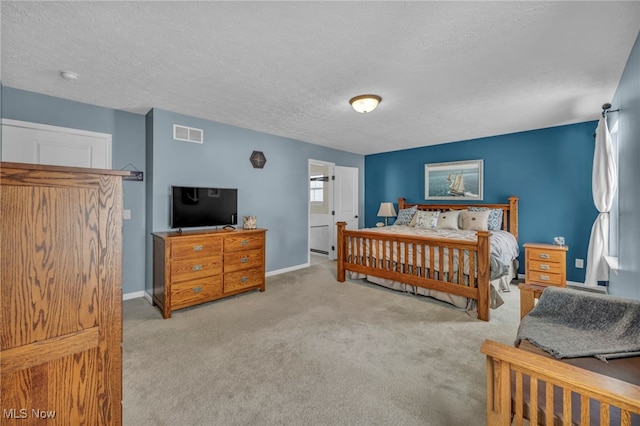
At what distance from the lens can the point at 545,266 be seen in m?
3.67

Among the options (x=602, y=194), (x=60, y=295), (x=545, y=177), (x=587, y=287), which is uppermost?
(x=545, y=177)

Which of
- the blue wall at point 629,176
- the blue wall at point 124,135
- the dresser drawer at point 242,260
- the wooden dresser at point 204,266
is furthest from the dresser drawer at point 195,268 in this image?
the blue wall at point 629,176

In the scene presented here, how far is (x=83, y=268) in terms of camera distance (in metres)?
0.92

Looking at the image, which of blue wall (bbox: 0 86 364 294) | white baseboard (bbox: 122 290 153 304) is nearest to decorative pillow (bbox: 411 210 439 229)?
blue wall (bbox: 0 86 364 294)

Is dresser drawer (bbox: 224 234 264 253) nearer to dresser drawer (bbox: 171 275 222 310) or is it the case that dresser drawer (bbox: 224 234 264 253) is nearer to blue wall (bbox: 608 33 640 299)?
dresser drawer (bbox: 171 275 222 310)

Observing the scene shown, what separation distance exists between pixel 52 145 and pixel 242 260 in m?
2.33

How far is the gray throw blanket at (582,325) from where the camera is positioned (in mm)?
1410

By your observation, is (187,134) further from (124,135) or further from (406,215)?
(406,215)

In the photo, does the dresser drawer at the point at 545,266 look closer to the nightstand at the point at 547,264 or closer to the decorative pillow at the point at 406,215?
the nightstand at the point at 547,264

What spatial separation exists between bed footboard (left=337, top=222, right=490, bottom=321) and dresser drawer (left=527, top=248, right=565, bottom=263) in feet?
4.11

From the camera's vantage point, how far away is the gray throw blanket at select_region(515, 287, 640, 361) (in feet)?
4.63

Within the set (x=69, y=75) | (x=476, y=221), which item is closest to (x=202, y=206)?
(x=69, y=75)

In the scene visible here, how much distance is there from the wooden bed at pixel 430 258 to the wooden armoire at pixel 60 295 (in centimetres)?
304

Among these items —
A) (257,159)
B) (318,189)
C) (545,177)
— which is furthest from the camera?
(318,189)
